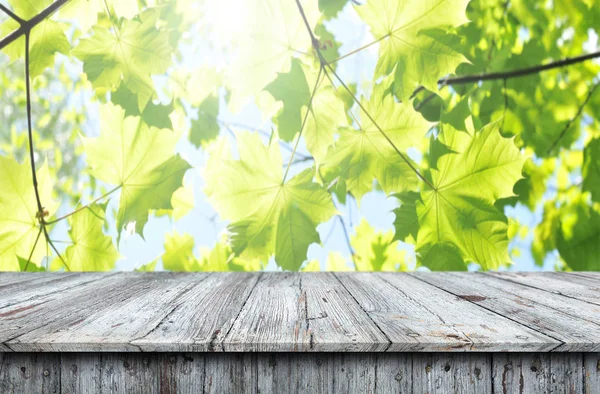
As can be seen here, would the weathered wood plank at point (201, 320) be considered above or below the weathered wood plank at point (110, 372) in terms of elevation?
above

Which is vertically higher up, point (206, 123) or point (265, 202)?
point (206, 123)

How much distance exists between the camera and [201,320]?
0.63 meters

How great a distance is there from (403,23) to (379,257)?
0.84 metres

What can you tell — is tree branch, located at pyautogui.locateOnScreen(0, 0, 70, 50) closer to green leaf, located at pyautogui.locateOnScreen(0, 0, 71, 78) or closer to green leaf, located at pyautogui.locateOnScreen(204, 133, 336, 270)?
green leaf, located at pyautogui.locateOnScreen(0, 0, 71, 78)

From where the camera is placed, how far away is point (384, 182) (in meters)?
1.02

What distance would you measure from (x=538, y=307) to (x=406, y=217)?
1.30 feet

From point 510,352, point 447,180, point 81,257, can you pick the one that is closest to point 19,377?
point 510,352

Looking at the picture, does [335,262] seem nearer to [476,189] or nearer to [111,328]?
[476,189]

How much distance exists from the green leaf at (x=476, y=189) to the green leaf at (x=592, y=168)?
0.64 m

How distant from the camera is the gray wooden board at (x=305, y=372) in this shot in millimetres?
550

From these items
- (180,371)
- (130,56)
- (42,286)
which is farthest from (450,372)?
(130,56)

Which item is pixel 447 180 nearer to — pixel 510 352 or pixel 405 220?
pixel 405 220

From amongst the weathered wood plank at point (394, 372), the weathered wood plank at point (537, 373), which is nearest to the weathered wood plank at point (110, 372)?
the weathered wood plank at point (394, 372)

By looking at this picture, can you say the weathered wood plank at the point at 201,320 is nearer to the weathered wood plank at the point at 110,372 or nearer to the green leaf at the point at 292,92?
the weathered wood plank at the point at 110,372
